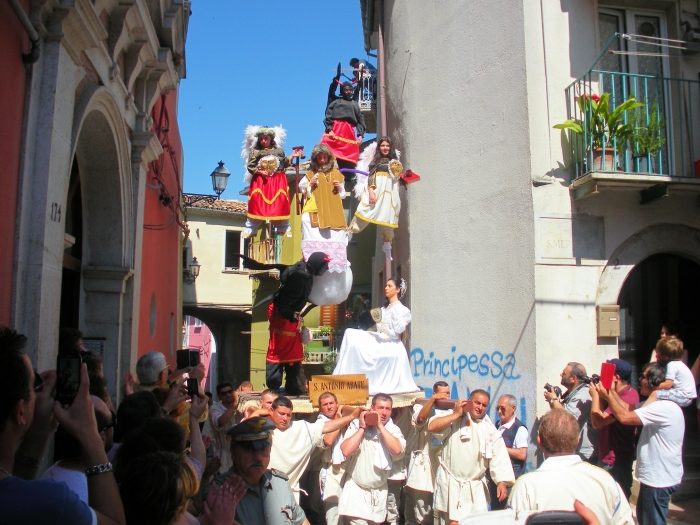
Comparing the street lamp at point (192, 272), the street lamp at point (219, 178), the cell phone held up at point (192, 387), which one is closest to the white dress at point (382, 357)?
the cell phone held up at point (192, 387)

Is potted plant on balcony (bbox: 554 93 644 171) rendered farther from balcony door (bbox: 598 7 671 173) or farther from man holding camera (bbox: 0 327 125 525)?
man holding camera (bbox: 0 327 125 525)

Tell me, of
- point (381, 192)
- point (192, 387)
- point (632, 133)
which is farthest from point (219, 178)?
point (192, 387)

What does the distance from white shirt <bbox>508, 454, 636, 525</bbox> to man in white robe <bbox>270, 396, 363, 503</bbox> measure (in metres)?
2.65

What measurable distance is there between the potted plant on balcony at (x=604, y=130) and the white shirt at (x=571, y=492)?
5147 millimetres

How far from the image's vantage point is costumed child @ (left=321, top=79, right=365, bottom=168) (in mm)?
11594

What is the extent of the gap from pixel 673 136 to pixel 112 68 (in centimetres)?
660

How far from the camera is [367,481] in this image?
20.3 ft

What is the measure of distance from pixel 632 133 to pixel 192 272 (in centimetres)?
1690

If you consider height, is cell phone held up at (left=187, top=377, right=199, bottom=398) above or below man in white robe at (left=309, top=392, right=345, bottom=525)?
above

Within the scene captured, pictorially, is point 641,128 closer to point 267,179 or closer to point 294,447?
point 267,179

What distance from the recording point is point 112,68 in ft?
23.9

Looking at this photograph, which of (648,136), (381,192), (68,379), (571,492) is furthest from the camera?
(381,192)

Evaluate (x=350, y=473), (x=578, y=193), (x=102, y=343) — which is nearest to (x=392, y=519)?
(x=350, y=473)

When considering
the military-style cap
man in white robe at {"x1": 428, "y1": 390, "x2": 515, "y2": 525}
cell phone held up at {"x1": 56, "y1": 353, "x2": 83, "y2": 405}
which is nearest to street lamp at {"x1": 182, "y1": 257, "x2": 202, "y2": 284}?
man in white robe at {"x1": 428, "y1": 390, "x2": 515, "y2": 525}
